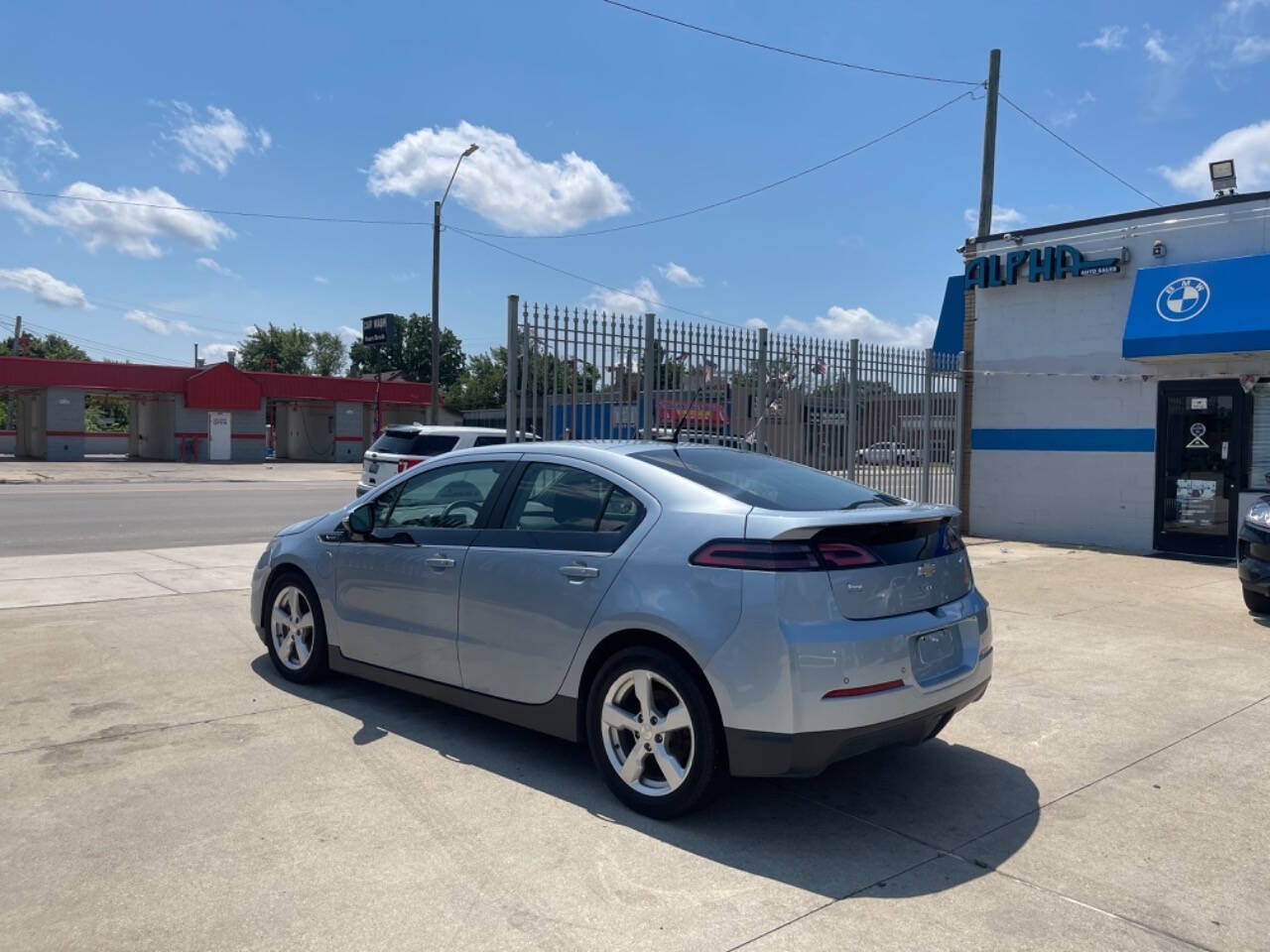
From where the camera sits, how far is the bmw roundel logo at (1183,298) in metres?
12.2

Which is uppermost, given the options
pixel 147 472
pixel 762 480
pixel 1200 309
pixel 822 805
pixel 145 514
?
pixel 1200 309

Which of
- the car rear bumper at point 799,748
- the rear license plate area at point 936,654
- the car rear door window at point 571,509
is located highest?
the car rear door window at point 571,509

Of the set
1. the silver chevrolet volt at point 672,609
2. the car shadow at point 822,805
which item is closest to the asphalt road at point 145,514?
the silver chevrolet volt at point 672,609

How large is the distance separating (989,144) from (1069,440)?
582 cm

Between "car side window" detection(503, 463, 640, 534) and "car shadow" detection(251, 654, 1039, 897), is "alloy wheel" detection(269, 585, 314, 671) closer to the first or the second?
"car shadow" detection(251, 654, 1039, 897)

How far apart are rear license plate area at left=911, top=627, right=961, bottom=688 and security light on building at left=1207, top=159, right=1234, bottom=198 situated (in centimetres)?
1155

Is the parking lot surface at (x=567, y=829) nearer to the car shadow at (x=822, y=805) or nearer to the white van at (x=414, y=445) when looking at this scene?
the car shadow at (x=822, y=805)

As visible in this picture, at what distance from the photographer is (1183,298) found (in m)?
12.4

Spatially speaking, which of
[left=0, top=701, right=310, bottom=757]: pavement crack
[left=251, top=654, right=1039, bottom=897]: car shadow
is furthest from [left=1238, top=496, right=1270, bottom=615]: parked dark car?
[left=0, top=701, right=310, bottom=757]: pavement crack

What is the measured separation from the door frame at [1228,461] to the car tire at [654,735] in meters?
11.2

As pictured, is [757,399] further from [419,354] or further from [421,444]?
[419,354]

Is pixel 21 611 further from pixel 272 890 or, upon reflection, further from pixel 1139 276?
pixel 1139 276

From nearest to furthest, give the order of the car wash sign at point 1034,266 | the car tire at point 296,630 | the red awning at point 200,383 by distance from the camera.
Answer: the car tire at point 296,630, the car wash sign at point 1034,266, the red awning at point 200,383

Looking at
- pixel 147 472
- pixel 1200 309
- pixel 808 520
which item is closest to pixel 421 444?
pixel 1200 309
